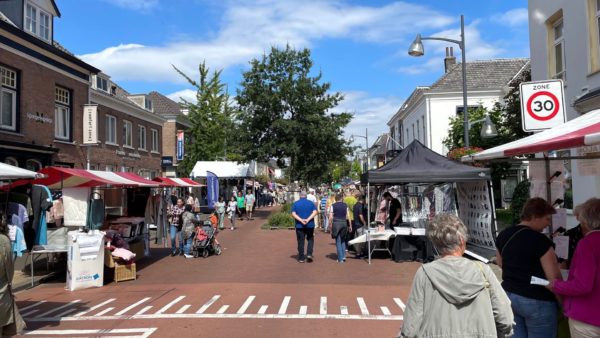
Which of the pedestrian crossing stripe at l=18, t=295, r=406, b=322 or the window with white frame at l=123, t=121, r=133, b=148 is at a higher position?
the window with white frame at l=123, t=121, r=133, b=148

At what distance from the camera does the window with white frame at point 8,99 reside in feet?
55.2

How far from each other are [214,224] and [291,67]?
16400 millimetres

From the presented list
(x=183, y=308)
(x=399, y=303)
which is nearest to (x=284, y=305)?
(x=183, y=308)

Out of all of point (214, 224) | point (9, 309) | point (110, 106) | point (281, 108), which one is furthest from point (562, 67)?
point (110, 106)

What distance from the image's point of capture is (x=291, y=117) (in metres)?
28.7

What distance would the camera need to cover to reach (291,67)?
1130 inches

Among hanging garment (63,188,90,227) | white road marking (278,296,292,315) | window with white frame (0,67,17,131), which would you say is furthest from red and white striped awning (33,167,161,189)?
window with white frame (0,67,17,131)

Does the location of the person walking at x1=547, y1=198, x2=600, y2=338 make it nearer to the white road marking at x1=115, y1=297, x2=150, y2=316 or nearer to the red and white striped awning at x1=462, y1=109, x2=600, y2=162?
the red and white striped awning at x1=462, y1=109, x2=600, y2=162

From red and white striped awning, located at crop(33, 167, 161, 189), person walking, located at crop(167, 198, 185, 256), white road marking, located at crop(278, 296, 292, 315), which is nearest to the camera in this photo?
white road marking, located at crop(278, 296, 292, 315)

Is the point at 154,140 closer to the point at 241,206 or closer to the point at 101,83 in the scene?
the point at 101,83

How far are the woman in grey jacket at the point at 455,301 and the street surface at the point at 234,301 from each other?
3.25 m

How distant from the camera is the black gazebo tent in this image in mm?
11219

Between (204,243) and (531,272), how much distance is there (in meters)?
10.9

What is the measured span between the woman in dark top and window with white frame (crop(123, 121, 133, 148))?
90.6 ft
